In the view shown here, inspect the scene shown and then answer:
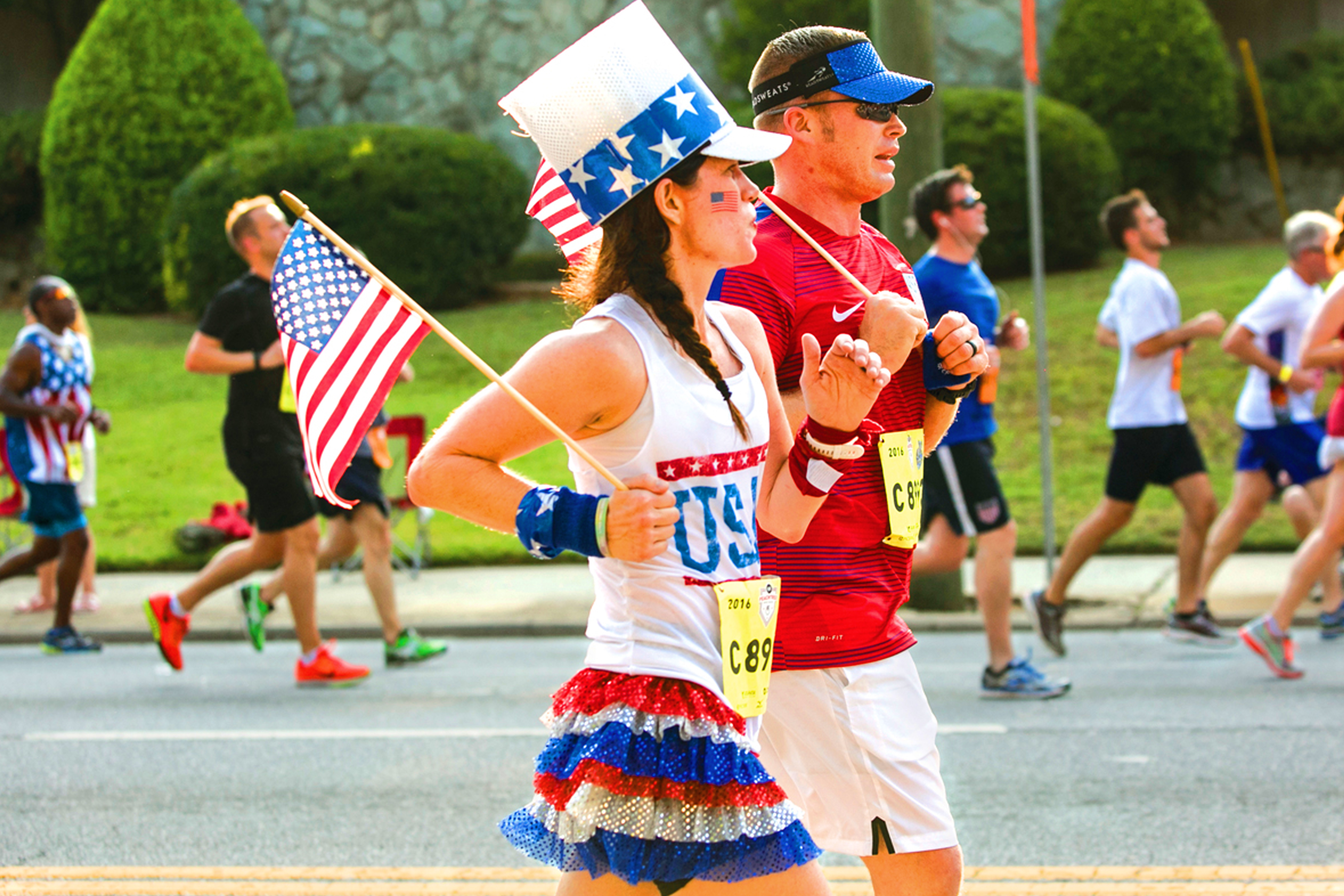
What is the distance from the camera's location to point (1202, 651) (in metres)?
8.00

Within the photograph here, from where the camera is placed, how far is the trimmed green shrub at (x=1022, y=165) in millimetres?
16250

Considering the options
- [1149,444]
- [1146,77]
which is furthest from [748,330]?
[1146,77]

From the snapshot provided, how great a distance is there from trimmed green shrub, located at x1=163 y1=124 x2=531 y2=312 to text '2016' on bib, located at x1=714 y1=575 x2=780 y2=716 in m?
15.3

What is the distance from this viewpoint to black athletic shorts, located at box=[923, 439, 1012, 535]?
662cm

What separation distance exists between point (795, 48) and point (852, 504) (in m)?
0.94

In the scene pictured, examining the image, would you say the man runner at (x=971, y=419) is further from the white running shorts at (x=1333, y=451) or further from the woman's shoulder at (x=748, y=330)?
the woman's shoulder at (x=748, y=330)

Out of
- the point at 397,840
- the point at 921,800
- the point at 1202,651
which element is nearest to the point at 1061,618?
the point at 1202,651

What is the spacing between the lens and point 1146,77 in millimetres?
18172

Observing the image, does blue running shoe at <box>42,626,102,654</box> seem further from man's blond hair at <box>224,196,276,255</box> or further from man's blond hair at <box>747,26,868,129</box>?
man's blond hair at <box>747,26,868,129</box>

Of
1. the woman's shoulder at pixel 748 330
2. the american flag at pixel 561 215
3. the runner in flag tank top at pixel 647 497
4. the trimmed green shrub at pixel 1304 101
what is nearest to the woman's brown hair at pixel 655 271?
the runner in flag tank top at pixel 647 497

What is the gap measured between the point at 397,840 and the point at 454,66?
17069mm

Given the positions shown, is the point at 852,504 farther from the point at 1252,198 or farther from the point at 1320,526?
the point at 1252,198

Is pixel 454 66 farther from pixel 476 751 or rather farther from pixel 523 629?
pixel 476 751

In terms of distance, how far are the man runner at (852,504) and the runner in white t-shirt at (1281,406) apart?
17.9ft
